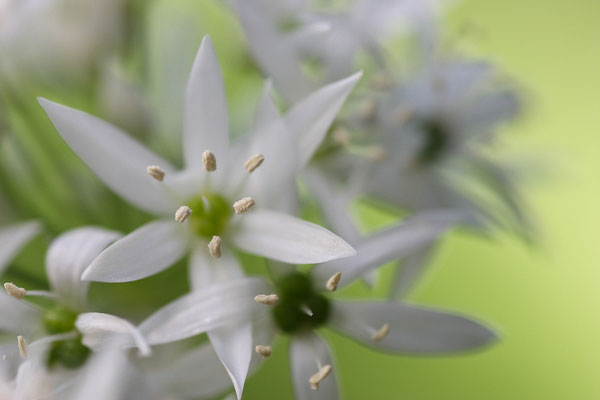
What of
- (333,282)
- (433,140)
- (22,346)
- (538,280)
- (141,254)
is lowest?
(22,346)

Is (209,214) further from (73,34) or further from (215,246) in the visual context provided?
(73,34)

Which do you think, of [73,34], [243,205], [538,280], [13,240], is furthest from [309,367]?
[538,280]

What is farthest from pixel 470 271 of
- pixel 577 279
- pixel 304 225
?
pixel 304 225

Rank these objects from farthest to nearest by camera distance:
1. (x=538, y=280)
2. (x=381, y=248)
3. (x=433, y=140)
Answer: (x=538, y=280) < (x=433, y=140) < (x=381, y=248)

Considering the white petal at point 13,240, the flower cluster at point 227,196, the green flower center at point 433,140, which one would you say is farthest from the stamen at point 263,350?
the green flower center at point 433,140

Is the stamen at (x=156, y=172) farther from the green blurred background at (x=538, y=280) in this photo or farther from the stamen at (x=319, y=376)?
the green blurred background at (x=538, y=280)

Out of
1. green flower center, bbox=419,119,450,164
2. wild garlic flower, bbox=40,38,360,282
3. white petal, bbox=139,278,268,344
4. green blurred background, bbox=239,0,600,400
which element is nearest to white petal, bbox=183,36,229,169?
wild garlic flower, bbox=40,38,360,282
